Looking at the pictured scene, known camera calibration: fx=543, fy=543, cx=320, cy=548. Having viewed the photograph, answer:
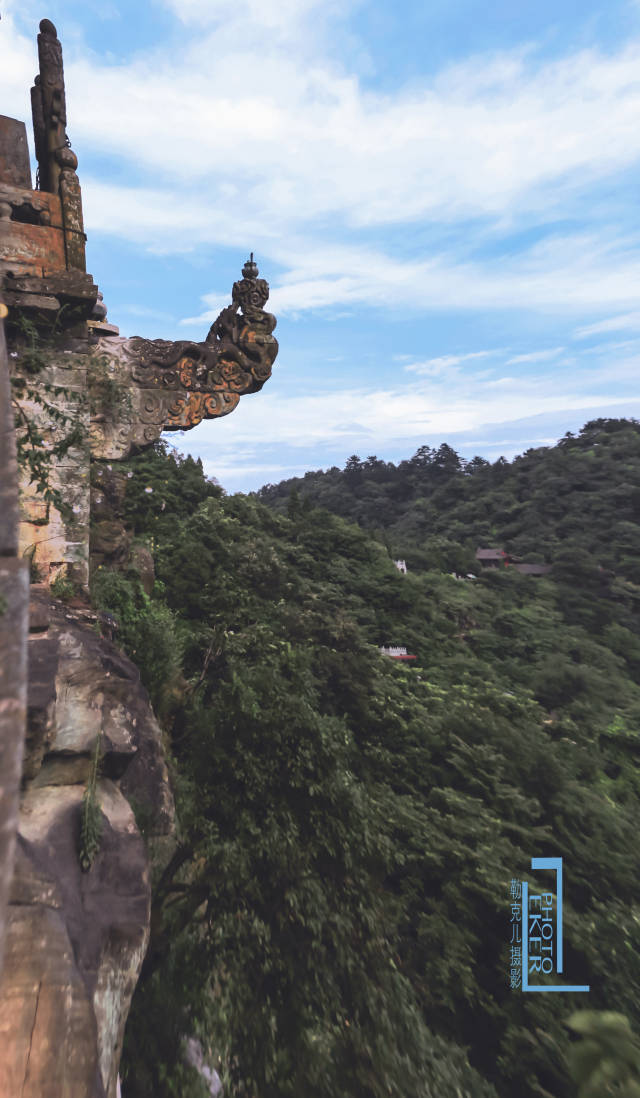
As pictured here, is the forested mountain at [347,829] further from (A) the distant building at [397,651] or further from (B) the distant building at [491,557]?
(B) the distant building at [491,557]

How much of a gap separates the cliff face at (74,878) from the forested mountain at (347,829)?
4.61 feet

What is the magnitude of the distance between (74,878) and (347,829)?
3.44m

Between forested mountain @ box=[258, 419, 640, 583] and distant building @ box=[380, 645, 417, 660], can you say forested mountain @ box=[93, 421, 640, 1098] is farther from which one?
forested mountain @ box=[258, 419, 640, 583]

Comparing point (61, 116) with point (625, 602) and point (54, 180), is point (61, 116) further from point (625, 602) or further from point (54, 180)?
point (625, 602)

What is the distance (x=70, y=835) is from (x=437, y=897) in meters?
7.22

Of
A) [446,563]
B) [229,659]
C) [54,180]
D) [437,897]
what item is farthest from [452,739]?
[446,563]

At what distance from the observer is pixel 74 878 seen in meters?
2.19

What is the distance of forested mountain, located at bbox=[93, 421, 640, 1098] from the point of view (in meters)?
3.98

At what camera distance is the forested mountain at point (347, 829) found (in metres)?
3.98

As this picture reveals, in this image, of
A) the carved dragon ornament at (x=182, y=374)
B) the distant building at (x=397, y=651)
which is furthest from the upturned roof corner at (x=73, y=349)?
the distant building at (x=397, y=651)

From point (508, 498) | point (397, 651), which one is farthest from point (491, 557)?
point (397, 651)

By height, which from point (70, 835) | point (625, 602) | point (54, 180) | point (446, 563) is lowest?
point (625, 602)

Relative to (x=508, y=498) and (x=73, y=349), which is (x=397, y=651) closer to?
(x=73, y=349)

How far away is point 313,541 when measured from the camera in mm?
18891
